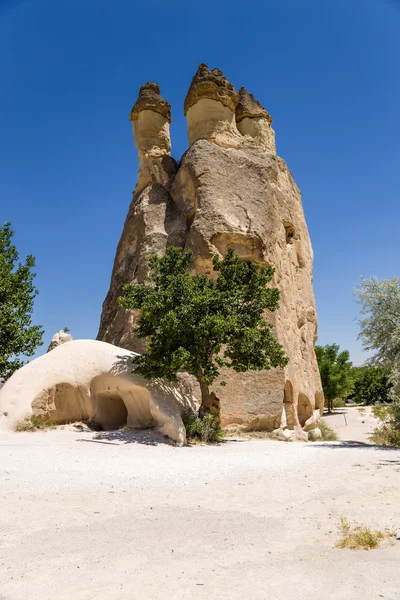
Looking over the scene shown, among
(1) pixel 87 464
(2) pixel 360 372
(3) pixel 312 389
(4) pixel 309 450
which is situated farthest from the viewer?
(2) pixel 360 372

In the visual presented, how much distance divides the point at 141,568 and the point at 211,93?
83.7 feet

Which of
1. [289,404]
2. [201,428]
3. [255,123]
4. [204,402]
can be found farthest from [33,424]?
[255,123]

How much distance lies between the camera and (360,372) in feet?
158

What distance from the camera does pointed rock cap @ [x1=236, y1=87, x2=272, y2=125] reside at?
1069 inches

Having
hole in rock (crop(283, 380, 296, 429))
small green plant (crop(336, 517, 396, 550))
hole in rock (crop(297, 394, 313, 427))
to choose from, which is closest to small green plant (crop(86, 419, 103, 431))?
hole in rock (crop(283, 380, 296, 429))

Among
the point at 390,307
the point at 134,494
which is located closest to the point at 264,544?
the point at 134,494

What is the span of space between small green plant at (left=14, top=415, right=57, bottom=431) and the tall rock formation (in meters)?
6.79

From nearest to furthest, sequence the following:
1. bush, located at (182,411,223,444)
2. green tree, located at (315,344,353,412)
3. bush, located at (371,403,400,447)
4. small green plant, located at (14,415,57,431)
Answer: small green plant, located at (14,415,57,431)
bush, located at (182,411,223,444)
bush, located at (371,403,400,447)
green tree, located at (315,344,353,412)

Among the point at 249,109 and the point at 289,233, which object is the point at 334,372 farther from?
the point at 249,109

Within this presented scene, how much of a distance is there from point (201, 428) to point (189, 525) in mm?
8628

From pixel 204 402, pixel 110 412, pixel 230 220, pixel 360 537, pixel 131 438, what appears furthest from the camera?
pixel 230 220

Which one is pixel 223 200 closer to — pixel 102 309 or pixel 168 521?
pixel 102 309

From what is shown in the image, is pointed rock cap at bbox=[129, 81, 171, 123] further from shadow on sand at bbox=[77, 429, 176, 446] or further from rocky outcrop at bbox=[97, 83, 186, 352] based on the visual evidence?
shadow on sand at bbox=[77, 429, 176, 446]

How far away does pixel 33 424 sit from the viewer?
44.2ft
